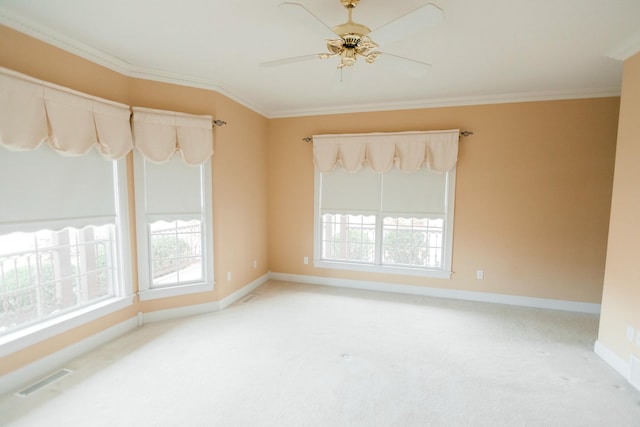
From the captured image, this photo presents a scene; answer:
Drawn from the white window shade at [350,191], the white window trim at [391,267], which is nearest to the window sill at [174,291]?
the white window trim at [391,267]

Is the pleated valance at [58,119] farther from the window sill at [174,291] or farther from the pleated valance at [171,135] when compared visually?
the window sill at [174,291]

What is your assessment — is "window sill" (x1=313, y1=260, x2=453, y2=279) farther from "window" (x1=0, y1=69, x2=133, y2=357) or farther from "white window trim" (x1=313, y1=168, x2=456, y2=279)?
"window" (x1=0, y1=69, x2=133, y2=357)

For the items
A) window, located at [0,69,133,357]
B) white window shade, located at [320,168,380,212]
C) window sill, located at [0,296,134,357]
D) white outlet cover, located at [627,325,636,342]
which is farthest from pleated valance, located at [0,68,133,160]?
white outlet cover, located at [627,325,636,342]

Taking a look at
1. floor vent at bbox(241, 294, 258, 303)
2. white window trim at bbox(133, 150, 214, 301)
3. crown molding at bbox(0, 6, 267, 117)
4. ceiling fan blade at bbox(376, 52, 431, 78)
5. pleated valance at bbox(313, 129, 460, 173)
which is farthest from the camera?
floor vent at bbox(241, 294, 258, 303)

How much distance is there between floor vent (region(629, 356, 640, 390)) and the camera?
2.28 meters

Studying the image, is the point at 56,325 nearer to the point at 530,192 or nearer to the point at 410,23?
the point at 410,23

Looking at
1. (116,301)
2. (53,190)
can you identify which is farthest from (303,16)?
(116,301)

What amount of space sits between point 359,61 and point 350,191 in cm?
204

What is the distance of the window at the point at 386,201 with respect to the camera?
4031 mm

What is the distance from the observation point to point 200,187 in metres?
3.46

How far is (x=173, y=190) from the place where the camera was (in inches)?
130

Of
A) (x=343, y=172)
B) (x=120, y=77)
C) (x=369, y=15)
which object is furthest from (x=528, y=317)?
(x=120, y=77)

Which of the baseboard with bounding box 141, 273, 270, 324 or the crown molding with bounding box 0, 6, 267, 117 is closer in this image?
the crown molding with bounding box 0, 6, 267, 117

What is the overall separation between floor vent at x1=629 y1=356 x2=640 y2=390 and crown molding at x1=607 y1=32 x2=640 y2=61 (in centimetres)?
250
